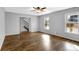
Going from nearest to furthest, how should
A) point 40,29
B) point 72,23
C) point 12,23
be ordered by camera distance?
point 72,23 → point 12,23 → point 40,29

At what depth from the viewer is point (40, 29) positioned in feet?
33.8

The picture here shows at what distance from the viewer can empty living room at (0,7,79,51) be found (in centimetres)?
411

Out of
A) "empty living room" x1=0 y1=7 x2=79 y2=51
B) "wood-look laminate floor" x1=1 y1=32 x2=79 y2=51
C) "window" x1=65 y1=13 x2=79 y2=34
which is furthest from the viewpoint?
"window" x1=65 y1=13 x2=79 y2=34

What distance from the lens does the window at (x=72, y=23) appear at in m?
5.32

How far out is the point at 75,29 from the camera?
548 centimetres

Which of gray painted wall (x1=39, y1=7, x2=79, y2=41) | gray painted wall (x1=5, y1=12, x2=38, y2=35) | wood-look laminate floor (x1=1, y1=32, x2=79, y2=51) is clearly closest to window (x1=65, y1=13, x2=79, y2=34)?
gray painted wall (x1=39, y1=7, x2=79, y2=41)

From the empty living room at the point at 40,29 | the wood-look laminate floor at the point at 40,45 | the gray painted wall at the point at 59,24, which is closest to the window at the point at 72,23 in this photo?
the empty living room at the point at 40,29

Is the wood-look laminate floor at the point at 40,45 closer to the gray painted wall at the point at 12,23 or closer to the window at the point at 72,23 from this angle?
the window at the point at 72,23

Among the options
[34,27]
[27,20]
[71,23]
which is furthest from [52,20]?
[27,20]

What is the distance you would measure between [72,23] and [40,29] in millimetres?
5019

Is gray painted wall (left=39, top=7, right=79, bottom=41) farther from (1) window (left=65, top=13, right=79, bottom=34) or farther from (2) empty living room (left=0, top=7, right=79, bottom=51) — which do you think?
(1) window (left=65, top=13, right=79, bottom=34)

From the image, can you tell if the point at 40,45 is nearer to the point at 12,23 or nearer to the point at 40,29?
the point at 12,23

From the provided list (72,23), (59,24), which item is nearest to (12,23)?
(59,24)
